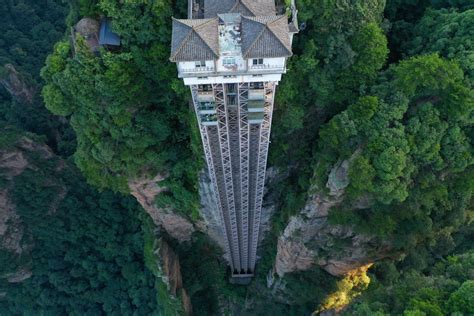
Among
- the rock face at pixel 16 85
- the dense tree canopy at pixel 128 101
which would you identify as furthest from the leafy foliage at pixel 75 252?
the dense tree canopy at pixel 128 101

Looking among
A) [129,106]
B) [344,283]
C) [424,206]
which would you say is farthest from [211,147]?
[344,283]

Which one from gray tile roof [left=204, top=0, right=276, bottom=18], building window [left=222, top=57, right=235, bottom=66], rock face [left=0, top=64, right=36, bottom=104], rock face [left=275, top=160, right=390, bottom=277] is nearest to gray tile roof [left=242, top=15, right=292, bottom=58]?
building window [left=222, top=57, right=235, bottom=66]

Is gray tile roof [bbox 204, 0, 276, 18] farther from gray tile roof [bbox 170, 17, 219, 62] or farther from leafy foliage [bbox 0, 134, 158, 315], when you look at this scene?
leafy foliage [bbox 0, 134, 158, 315]

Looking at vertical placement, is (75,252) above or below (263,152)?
below

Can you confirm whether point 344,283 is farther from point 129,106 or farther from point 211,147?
point 129,106

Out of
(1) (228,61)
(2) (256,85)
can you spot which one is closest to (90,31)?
(1) (228,61)

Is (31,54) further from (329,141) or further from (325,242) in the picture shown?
(325,242)

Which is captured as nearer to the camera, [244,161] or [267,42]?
[267,42]
